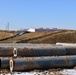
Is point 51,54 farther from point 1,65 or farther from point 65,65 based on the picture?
point 1,65

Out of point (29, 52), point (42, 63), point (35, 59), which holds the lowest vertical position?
point (42, 63)

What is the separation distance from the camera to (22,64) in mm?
10195

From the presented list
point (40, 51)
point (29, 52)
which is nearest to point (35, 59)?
point (29, 52)

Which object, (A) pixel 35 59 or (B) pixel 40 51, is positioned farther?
(B) pixel 40 51

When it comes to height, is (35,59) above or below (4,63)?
above

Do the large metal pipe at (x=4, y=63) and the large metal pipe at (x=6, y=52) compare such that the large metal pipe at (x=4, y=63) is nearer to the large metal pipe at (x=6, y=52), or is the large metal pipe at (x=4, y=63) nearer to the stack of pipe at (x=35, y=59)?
the stack of pipe at (x=35, y=59)

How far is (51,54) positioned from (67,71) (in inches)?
99.1

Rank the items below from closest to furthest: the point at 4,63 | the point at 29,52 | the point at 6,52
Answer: the point at 4,63 → the point at 29,52 → the point at 6,52

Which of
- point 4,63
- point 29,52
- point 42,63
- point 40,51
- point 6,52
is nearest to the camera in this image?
point 4,63

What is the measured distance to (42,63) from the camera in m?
10.6

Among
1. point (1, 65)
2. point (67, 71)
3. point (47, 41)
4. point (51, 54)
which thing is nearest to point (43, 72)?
point (67, 71)

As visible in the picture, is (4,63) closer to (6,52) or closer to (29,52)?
(6,52)

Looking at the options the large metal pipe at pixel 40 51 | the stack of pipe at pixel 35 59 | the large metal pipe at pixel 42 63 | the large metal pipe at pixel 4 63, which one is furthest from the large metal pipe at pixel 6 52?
the large metal pipe at pixel 42 63

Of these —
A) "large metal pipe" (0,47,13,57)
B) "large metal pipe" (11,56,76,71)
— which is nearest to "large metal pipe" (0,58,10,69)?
"large metal pipe" (11,56,76,71)
